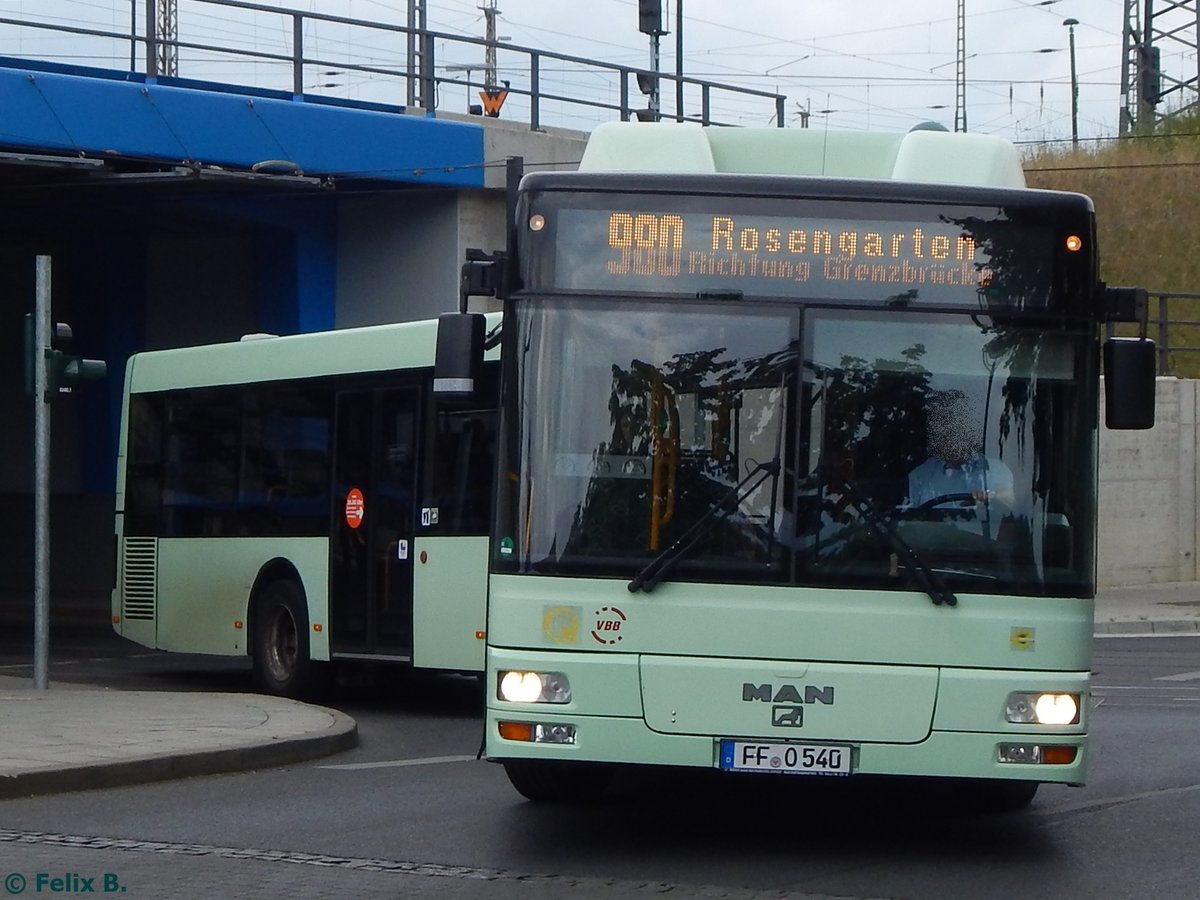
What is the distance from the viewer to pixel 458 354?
840 cm

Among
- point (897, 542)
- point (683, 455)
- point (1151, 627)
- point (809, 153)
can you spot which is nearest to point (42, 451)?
point (809, 153)

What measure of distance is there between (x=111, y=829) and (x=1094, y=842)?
4.42 metres

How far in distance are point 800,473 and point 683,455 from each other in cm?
48

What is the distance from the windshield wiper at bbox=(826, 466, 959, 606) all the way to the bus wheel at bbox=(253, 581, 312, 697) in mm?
7976

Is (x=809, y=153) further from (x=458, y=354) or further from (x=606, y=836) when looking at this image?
(x=606, y=836)

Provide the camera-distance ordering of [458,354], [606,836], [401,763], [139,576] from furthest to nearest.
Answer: [139,576] → [401,763] → [606,836] → [458,354]

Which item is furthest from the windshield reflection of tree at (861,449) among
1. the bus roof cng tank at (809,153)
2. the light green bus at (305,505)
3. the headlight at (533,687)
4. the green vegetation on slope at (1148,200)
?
the green vegetation on slope at (1148,200)

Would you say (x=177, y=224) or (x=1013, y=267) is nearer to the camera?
(x=1013, y=267)

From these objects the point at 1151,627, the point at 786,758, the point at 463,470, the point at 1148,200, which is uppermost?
the point at 1148,200

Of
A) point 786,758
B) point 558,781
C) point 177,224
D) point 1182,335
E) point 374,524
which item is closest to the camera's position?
point 786,758

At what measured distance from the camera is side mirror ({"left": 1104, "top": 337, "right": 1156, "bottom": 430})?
8.17 meters

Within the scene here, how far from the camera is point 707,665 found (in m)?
7.97

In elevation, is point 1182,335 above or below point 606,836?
above

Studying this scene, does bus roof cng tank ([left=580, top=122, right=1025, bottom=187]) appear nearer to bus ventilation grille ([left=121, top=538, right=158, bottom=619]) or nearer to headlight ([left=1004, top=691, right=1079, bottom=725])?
headlight ([left=1004, top=691, right=1079, bottom=725])
